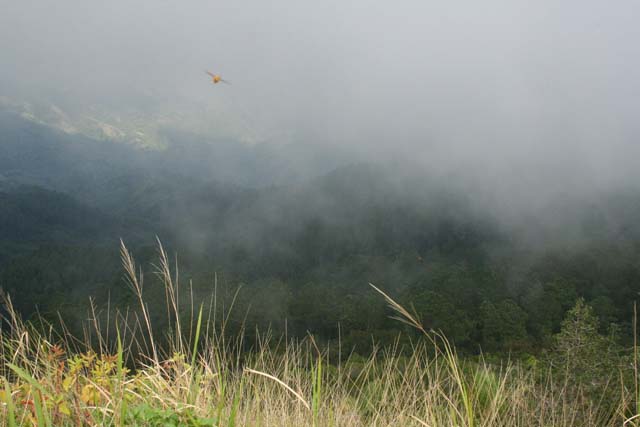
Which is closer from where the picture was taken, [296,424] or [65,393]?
[65,393]

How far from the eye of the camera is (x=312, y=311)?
75.8m

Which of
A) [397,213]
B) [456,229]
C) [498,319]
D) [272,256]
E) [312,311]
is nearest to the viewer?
[498,319]

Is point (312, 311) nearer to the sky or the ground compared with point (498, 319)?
nearer to the ground

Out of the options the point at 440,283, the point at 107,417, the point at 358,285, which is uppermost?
the point at 107,417

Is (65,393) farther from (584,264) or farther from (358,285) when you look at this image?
(584,264)

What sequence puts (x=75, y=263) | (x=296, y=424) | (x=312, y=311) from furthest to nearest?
(x=75, y=263)
(x=312, y=311)
(x=296, y=424)

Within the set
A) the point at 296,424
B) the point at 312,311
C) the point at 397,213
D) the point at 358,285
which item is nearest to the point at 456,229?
the point at 397,213

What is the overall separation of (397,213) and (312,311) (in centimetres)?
12396

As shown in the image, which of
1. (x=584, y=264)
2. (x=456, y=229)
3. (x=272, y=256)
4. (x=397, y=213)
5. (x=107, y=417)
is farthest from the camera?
(x=397, y=213)

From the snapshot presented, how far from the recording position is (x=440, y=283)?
89.8 meters

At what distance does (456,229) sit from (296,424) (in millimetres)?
174170

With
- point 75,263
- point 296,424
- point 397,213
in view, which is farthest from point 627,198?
point 296,424

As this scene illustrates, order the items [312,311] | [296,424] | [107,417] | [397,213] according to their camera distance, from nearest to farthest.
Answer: [107,417] → [296,424] → [312,311] → [397,213]

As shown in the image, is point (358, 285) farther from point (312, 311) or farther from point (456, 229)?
point (456, 229)
